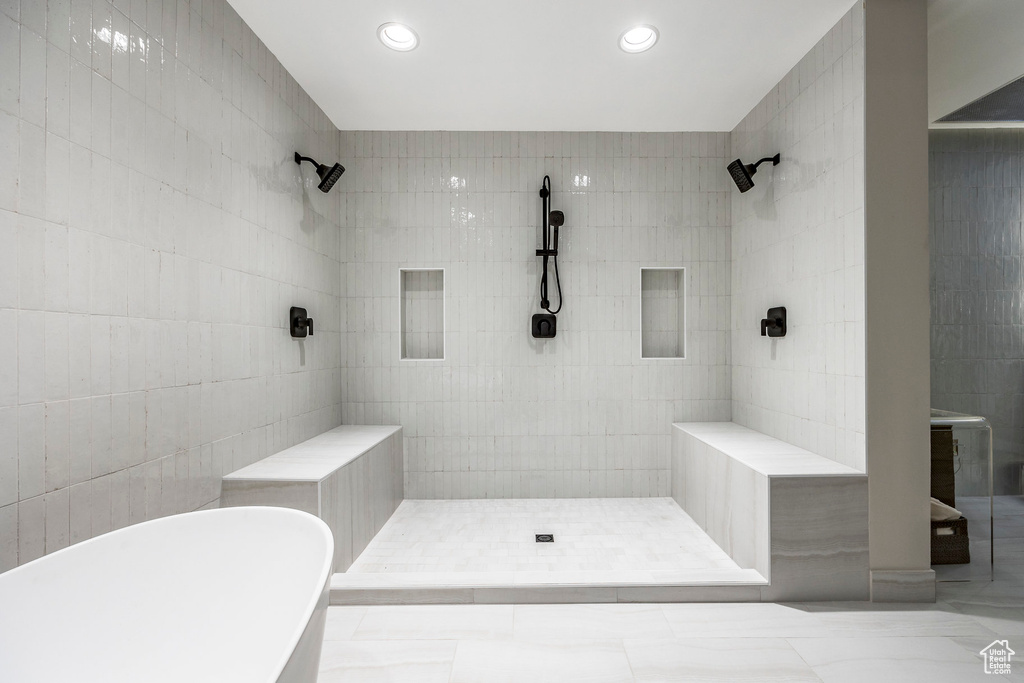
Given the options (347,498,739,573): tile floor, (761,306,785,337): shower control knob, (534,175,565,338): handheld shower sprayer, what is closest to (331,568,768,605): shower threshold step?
(347,498,739,573): tile floor

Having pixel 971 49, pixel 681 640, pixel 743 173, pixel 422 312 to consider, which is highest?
pixel 971 49

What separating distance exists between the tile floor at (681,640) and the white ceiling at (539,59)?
103 inches

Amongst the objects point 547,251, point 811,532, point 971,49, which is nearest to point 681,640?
point 811,532

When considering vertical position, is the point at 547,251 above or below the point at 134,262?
above

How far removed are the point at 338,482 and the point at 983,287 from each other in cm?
433

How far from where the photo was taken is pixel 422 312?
359 centimetres

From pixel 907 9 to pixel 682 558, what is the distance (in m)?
2.68

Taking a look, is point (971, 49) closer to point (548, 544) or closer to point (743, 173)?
point (743, 173)

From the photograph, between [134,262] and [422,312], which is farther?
[422,312]

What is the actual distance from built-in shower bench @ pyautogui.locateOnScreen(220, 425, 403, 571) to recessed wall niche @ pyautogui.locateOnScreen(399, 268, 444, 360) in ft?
2.08

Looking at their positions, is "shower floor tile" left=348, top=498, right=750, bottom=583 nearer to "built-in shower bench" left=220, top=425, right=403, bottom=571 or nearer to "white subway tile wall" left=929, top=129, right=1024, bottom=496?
"built-in shower bench" left=220, top=425, right=403, bottom=571

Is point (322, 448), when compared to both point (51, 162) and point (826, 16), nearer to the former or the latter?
point (51, 162)

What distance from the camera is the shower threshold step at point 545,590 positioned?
2.17 meters

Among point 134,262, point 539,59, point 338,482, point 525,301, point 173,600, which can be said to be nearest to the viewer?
point 173,600
